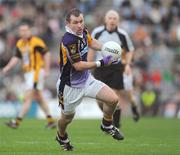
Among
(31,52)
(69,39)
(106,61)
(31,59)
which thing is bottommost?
(31,59)

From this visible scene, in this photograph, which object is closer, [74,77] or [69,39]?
[69,39]

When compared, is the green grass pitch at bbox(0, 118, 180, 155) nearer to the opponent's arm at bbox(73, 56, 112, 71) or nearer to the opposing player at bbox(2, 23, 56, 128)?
the opposing player at bbox(2, 23, 56, 128)

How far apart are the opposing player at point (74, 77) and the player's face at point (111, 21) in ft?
13.5

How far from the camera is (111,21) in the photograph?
51.5ft

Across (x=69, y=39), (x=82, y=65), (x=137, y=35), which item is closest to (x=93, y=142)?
(x=82, y=65)

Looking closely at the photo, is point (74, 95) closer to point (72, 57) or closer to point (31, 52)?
point (72, 57)

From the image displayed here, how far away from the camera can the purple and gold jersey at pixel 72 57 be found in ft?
36.0

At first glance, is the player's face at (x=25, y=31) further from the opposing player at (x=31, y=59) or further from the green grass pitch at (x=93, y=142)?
the green grass pitch at (x=93, y=142)

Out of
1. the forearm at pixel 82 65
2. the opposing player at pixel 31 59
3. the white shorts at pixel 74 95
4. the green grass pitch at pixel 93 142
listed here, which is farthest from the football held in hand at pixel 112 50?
the opposing player at pixel 31 59

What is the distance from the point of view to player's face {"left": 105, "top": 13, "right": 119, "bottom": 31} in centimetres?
1563

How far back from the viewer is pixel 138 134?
15133 mm

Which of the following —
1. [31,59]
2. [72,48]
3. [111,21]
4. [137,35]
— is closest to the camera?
[72,48]

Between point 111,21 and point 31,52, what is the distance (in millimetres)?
2810

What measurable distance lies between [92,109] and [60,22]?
576 centimetres
